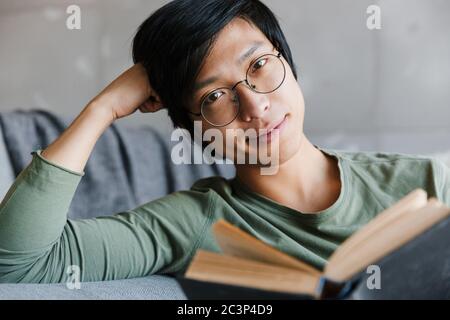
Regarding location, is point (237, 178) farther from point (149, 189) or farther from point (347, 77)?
point (347, 77)

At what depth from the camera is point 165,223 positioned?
3.47 ft

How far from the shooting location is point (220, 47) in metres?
0.99

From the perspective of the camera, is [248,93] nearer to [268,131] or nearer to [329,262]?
[268,131]

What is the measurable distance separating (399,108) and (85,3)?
984 millimetres

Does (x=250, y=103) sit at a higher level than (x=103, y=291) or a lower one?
higher

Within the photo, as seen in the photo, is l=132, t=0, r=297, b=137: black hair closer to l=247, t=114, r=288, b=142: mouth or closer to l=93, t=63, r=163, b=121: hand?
l=93, t=63, r=163, b=121: hand

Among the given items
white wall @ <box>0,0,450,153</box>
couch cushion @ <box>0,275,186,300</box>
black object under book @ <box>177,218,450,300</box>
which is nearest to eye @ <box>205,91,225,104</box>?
couch cushion @ <box>0,275,186,300</box>

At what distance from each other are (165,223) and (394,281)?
0.49 metres

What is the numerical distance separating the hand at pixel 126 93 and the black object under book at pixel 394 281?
1.58 feet

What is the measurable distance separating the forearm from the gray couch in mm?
419

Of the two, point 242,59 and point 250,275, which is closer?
point 250,275

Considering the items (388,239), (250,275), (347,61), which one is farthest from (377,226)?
(347,61)

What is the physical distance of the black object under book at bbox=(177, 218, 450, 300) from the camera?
0.61m
